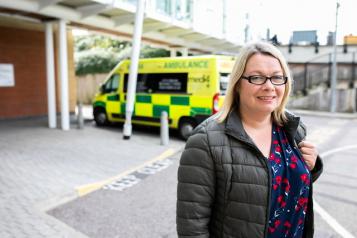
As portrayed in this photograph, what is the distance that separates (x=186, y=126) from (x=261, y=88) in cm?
810

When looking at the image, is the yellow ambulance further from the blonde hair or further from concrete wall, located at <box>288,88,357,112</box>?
concrete wall, located at <box>288,88,357,112</box>

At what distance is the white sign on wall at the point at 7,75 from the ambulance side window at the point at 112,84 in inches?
149

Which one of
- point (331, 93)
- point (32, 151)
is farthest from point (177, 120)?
point (331, 93)

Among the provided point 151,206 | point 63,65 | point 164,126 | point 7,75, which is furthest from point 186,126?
point 7,75

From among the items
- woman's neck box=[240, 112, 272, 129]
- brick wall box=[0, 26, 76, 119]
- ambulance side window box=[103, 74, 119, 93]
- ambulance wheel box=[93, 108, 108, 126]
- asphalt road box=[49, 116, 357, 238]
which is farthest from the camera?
brick wall box=[0, 26, 76, 119]

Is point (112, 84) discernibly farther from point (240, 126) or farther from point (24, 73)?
point (240, 126)

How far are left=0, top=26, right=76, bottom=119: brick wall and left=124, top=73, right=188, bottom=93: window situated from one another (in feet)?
15.7

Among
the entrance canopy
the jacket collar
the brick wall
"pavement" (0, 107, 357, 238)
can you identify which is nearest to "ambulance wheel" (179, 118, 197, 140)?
"pavement" (0, 107, 357, 238)

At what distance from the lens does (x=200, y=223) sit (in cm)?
165

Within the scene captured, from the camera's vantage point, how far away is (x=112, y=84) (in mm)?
11531

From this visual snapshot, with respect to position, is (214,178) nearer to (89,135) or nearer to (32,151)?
(32,151)

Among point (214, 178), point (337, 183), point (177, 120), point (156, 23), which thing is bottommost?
point (337, 183)

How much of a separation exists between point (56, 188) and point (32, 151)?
2.64m

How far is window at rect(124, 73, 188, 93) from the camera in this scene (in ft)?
32.0
